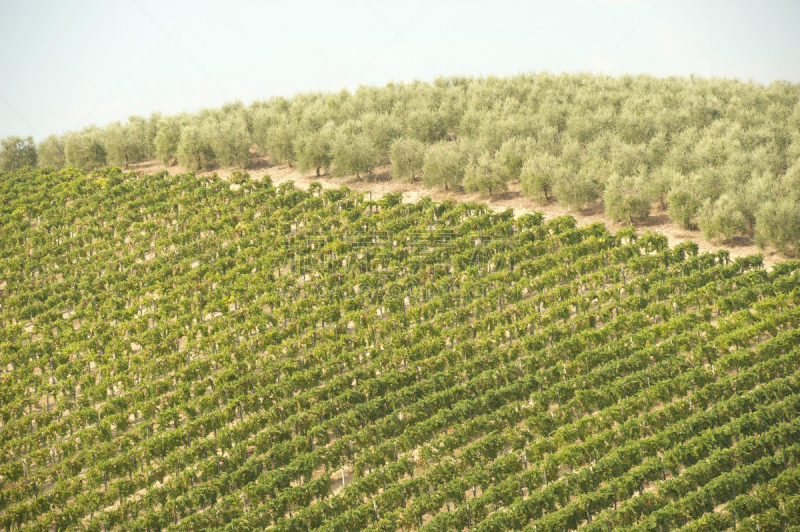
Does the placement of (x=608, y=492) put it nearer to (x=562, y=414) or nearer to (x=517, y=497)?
(x=517, y=497)

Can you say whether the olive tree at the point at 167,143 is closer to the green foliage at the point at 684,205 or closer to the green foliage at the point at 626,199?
the green foliage at the point at 626,199

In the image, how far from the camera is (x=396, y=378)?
2223cm

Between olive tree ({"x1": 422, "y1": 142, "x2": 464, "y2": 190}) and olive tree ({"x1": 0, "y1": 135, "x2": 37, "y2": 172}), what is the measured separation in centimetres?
2741

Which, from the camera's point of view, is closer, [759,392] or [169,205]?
[759,392]

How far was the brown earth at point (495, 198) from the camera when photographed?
30359 millimetres

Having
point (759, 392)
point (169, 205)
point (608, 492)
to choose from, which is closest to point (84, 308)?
point (169, 205)

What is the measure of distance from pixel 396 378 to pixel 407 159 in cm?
1964

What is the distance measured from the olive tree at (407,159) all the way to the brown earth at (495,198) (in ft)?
1.64

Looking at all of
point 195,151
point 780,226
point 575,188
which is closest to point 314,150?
point 195,151

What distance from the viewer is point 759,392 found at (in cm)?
1955

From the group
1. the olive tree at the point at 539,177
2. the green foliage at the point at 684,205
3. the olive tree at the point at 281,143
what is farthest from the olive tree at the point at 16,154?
the green foliage at the point at 684,205

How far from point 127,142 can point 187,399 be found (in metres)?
29.2

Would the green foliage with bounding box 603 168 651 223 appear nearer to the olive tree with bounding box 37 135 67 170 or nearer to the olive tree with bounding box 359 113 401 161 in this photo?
the olive tree with bounding box 359 113 401 161

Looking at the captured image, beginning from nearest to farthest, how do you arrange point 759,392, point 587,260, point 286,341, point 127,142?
1. point 759,392
2. point 286,341
3. point 587,260
4. point 127,142
